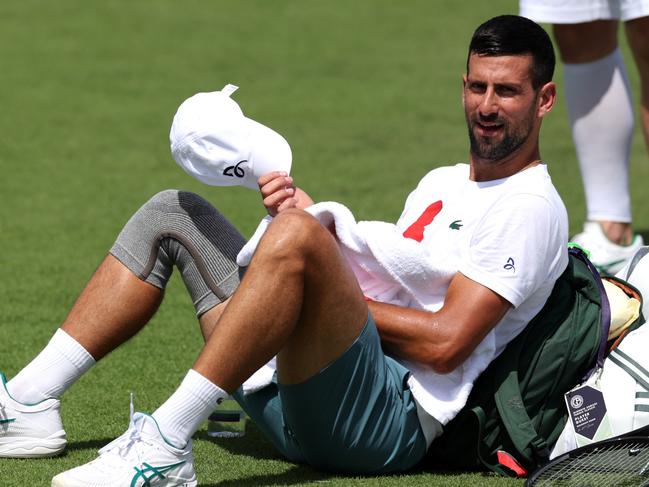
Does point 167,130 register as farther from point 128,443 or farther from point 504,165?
point 128,443

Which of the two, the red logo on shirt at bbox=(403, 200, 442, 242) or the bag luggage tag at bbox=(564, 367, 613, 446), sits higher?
the red logo on shirt at bbox=(403, 200, 442, 242)

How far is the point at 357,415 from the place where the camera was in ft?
10.6

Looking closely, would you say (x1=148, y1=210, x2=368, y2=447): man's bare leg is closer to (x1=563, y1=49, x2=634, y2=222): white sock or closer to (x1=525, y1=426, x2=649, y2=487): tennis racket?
(x1=525, y1=426, x2=649, y2=487): tennis racket

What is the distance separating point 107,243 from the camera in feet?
20.0

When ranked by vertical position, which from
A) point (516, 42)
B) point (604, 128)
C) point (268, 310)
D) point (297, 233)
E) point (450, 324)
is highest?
point (516, 42)

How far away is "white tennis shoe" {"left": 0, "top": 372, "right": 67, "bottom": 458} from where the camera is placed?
3.45 meters

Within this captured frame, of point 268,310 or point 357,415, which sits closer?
point 268,310

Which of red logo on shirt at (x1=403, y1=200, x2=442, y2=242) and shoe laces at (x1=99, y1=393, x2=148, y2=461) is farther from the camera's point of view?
red logo on shirt at (x1=403, y1=200, x2=442, y2=242)

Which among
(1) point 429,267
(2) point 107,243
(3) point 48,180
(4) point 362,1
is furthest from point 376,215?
(4) point 362,1

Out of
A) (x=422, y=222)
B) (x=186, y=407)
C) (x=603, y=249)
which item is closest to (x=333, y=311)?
(x=186, y=407)

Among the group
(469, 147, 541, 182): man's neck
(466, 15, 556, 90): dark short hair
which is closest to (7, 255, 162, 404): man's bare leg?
(469, 147, 541, 182): man's neck

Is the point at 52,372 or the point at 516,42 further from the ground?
the point at 516,42

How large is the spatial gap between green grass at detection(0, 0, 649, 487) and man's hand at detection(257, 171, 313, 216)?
0.71 m

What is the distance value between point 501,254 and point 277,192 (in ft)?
2.00
